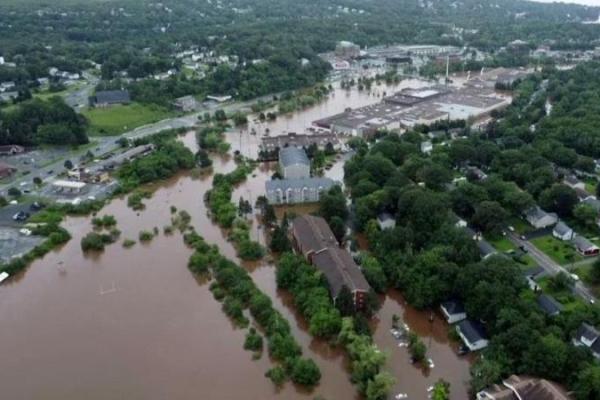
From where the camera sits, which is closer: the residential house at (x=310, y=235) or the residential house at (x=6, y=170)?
the residential house at (x=310, y=235)

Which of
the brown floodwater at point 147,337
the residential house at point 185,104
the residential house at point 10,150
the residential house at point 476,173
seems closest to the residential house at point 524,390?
the brown floodwater at point 147,337

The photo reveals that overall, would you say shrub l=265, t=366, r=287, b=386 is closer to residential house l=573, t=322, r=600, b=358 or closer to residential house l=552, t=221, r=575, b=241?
residential house l=573, t=322, r=600, b=358

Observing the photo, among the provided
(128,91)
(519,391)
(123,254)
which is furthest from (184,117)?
(519,391)

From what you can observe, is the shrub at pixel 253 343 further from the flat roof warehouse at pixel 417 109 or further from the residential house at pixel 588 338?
the flat roof warehouse at pixel 417 109

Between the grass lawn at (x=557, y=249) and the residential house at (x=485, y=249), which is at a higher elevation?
the residential house at (x=485, y=249)

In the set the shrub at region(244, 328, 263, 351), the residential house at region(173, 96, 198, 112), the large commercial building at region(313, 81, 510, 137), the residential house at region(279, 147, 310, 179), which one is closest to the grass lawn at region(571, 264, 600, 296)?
the shrub at region(244, 328, 263, 351)

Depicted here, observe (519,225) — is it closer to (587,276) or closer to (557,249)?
(557,249)
